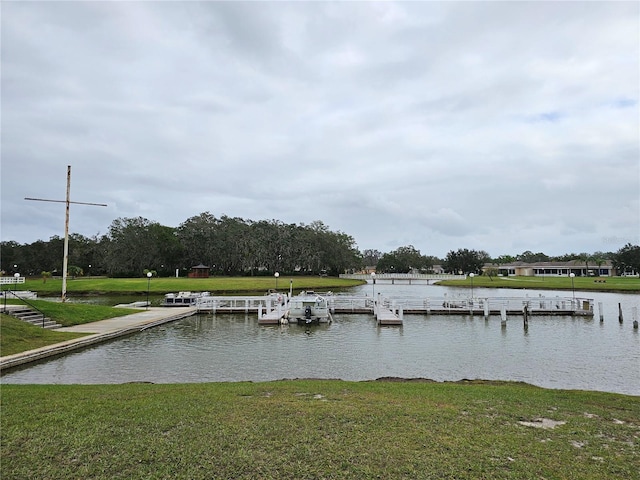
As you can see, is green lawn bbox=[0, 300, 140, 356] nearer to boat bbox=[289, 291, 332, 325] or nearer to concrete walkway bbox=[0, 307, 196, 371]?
concrete walkway bbox=[0, 307, 196, 371]

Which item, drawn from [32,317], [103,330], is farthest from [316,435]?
[32,317]

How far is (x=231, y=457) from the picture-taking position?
18.8ft

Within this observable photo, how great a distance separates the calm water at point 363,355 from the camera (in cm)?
1419

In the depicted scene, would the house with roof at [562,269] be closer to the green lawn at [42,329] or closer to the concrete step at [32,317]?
the green lawn at [42,329]

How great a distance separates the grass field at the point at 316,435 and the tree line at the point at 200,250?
282 ft

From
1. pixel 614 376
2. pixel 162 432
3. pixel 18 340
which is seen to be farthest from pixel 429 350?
pixel 18 340

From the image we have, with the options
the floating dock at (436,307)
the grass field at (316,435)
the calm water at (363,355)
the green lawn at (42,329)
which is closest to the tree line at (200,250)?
the floating dock at (436,307)

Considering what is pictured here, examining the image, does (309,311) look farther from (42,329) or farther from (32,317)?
(32,317)


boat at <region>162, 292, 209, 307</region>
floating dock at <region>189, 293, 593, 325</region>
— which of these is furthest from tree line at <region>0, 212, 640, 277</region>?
floating dock at <region>189, 293, 593, 325</region>

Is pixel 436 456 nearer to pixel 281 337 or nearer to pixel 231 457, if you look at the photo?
pixel 231 457

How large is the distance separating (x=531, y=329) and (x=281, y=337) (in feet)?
50.9

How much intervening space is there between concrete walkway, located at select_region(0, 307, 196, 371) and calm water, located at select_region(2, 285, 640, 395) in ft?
1.76

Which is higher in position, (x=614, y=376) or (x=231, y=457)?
(x=231, y=457)

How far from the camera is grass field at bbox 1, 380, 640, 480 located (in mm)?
5414
